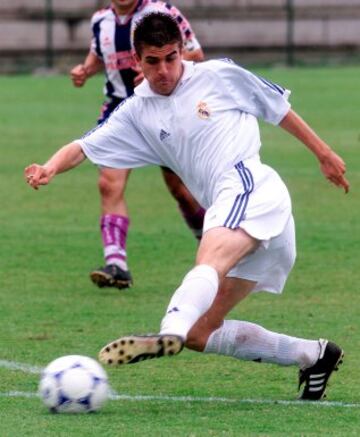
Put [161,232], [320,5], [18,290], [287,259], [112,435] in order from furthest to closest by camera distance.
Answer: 1. [320,5]
2. [161,232]
3. [18,290]
4. [287,259]
5. [112,435]

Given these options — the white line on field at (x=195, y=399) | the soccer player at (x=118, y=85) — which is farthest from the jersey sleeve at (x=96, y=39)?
the white line on field at (x=195, y=399)

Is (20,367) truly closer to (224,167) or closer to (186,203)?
(224,167)

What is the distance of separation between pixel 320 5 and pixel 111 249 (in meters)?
29.2

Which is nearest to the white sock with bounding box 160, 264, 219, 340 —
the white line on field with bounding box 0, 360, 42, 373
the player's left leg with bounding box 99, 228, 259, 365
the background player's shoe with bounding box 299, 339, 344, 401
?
the player's left leg with bounding box 99, 228, 259, 365

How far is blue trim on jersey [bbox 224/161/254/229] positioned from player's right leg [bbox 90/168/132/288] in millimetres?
3568

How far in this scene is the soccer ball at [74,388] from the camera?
650cm

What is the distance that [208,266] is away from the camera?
6.55 metres

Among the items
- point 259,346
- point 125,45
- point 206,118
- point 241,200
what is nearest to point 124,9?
point 125,45

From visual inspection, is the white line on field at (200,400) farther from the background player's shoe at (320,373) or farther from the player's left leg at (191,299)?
the player's left leg at (191,299)

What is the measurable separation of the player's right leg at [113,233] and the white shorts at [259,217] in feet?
11.5

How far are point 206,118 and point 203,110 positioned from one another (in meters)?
0.04

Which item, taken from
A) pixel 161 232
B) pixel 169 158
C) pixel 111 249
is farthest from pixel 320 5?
Result: pixel 169 158

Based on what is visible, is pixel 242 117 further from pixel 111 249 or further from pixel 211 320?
pixel 111 249

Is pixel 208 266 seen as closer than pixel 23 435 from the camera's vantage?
No
